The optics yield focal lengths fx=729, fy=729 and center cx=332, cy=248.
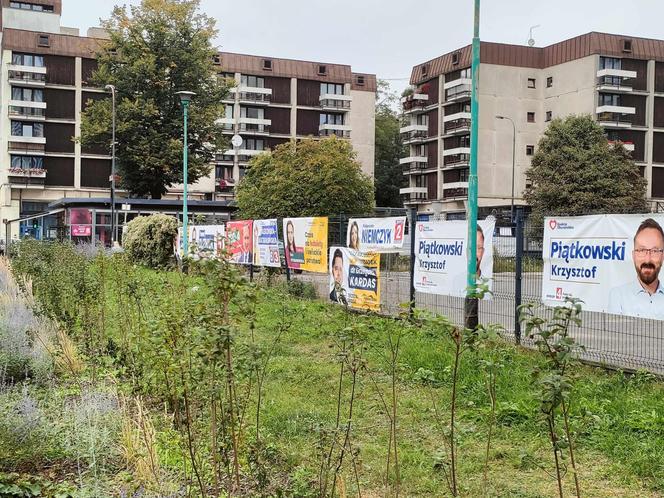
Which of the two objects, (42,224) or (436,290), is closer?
(436,290)

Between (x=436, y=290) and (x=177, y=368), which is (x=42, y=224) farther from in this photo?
(x=177, y=368)

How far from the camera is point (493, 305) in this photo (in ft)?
40.8

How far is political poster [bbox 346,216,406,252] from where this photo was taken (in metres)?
13.5

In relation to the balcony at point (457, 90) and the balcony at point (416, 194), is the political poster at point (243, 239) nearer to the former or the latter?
the balcony at point (457, 90)

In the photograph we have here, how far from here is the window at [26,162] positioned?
226 ft

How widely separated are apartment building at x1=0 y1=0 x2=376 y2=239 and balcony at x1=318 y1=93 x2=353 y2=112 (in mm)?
111

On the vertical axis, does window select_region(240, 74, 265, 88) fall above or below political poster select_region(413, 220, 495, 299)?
above

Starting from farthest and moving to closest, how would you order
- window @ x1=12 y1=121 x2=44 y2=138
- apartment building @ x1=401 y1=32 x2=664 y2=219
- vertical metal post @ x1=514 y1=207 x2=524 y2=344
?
window @ x1=12 y1=121 x2=44 y2=138
apartment building @ x1=401 y1=32 x2=664 y2=219
vertical metal post @ x1=514 y1=207 x2=524 y2=344

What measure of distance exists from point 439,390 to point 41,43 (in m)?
71.3

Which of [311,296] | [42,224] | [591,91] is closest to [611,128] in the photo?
[591,91]

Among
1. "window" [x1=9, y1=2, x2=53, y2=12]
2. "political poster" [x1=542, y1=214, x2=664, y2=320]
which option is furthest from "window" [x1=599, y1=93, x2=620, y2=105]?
"political poster" [x1=542, y1=214, x2=664, y2=320]

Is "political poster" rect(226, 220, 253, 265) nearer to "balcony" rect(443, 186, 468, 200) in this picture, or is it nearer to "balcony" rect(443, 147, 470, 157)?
"balcony" rect(443, 186, 468, 200)

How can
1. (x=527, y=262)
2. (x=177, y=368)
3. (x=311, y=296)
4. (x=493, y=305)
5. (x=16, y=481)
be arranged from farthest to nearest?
(x=311, y=296), (x=493, y=305), (x=527, y=262), (x=177, y=368), (x=16, y=481)

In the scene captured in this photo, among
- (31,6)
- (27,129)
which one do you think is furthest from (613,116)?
(31,6)
